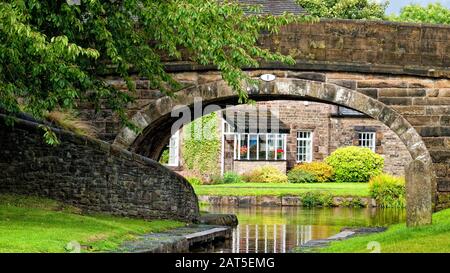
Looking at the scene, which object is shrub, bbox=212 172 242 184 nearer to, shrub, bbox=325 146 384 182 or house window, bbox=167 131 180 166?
house window, bbox=167 131 180 166

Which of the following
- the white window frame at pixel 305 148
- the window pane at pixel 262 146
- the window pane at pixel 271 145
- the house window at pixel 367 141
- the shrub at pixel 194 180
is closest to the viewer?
the shrub at pixel 194 180

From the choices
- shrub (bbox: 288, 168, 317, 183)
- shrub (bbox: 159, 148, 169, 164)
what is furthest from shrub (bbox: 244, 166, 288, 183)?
shrub (bbox: 159, 148, 169, 164)

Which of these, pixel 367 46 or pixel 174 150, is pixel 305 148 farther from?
pixel 367 46

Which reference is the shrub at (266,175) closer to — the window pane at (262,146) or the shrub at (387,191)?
the window pane at (262,146)

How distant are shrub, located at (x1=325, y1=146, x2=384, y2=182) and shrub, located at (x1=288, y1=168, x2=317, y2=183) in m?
1.12

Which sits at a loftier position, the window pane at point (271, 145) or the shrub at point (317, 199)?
the window pane at point (271, 145)

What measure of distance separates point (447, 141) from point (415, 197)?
779 cm

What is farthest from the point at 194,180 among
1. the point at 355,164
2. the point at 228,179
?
the point at 355,164

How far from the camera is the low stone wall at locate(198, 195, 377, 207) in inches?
1478

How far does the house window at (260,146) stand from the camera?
159ft

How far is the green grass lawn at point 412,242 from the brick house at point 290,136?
100ft

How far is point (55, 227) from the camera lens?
55.3 feet

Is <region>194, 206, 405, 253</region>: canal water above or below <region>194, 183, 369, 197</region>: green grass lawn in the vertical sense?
below

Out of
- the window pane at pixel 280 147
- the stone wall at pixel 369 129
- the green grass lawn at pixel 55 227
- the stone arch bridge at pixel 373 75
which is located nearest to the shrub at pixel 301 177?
the window pane at pixel 280 147
